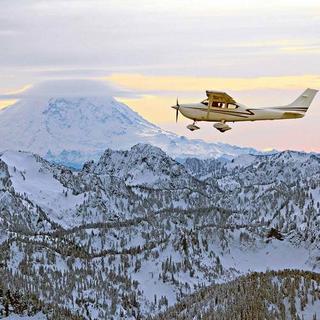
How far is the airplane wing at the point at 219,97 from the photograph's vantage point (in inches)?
4150

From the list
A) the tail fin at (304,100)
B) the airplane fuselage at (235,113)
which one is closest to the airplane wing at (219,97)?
the airplane fuselage at (235,113)

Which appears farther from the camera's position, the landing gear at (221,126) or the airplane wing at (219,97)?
the airplane wing at (219,97)

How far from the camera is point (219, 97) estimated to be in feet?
349

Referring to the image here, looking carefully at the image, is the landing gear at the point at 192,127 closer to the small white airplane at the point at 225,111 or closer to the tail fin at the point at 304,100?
the small white airplane at the point at 225,111

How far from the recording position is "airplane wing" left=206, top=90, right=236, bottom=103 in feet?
346

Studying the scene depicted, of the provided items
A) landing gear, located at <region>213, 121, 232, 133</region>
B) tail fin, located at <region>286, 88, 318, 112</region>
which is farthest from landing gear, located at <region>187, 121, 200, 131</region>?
tail fin, located at <region>286, 88, 318, 112</region>

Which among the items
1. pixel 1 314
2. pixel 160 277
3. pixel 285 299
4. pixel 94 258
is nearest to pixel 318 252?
pixel 160 277

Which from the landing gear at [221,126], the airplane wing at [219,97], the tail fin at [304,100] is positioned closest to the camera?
the landing gear at [221,126]

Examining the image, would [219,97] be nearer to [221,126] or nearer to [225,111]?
[225,111]

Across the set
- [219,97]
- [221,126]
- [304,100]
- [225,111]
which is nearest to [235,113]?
[225,111]

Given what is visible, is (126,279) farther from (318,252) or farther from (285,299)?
(285,299)

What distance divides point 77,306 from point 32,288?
10.8m

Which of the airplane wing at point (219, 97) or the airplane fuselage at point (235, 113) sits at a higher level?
the airplane wing at point (219, 97)

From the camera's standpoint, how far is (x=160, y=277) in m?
190
